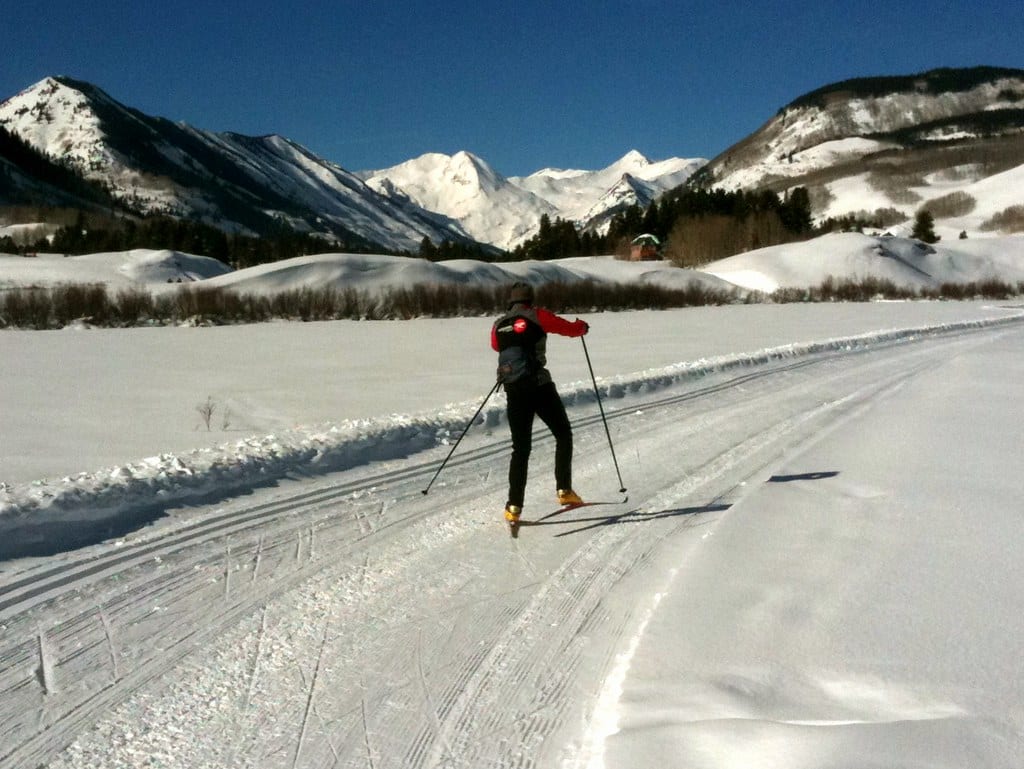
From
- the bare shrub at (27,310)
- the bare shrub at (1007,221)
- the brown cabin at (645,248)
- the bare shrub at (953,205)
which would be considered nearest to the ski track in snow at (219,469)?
the bare shrub at (27,310)

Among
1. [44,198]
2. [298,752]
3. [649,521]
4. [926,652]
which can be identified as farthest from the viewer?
[44,198]

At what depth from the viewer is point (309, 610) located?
4.46 meters

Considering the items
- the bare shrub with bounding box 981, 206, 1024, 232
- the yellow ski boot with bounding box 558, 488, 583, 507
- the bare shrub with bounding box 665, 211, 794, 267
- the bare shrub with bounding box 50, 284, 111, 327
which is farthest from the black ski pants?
the bare shrub with bounding box 981, 206, 1024, 232

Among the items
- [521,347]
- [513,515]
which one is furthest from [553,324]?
[513,515]

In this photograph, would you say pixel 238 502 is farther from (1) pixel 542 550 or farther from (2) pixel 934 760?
(2) pixel 934 760

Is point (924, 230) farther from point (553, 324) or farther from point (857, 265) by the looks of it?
point (553, 324)

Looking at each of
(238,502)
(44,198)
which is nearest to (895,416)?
(238,502)

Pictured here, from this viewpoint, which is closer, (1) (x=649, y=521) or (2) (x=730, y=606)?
(2) (x=730, y=606)

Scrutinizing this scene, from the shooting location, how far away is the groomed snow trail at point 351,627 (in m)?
3.25

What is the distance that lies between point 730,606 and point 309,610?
2262mm

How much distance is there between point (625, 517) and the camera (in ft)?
20.8

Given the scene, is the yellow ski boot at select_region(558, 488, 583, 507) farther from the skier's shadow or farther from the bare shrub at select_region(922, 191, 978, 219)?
the bare shrub at select_region(922, 191, 978, 219)

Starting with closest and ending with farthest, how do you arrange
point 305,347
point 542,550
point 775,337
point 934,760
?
point 934,760, point 542,550, point 305,347, point 775,337

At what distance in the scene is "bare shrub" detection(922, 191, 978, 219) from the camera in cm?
14838
